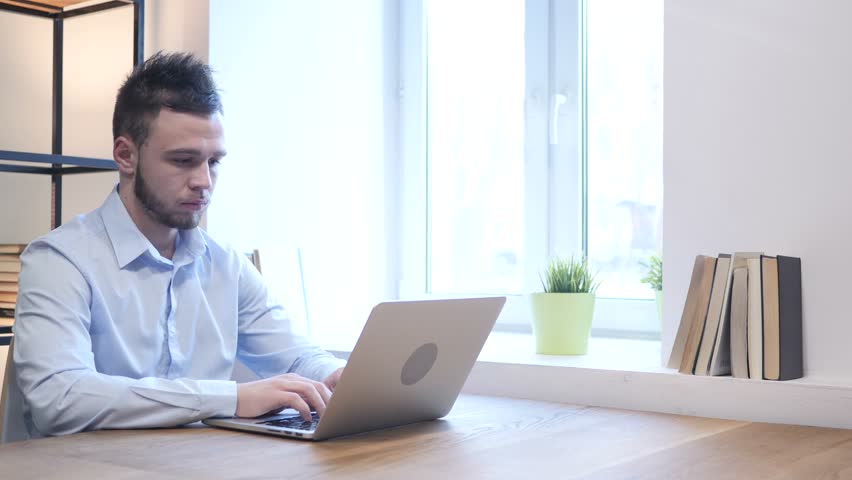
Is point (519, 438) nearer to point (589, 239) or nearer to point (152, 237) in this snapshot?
point (152, 237)

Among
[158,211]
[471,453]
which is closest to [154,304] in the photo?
[158,211]

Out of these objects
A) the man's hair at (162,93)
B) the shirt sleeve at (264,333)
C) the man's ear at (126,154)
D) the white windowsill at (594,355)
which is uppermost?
the man's hair at (162,93)

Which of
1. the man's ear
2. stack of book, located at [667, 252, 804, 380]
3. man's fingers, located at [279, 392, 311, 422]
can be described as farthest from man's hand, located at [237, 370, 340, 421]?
stack of book, located at [667, 252, 804, 380]

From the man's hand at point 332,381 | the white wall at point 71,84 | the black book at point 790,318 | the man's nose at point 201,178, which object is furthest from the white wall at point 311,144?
the black book at point 790,318

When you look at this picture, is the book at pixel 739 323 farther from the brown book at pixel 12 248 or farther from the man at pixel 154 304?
the brown book at pixel 12 248

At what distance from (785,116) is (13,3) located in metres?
1.66

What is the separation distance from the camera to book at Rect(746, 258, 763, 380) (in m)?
1.73

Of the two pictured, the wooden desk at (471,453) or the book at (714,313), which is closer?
the wooden desk at (471,453)

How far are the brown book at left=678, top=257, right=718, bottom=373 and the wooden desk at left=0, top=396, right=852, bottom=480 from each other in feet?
0.65

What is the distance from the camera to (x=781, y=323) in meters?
1.72

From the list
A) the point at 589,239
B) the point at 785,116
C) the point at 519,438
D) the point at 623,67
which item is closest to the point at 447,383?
the point at 519,438

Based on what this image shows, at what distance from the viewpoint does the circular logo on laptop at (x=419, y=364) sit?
1447 millimetres

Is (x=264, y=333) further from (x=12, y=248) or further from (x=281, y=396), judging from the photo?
(x=12, y=248)

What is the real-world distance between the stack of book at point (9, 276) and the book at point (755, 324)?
1497 mm
